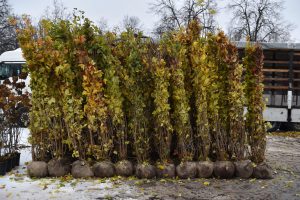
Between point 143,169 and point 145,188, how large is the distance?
0.57 meters

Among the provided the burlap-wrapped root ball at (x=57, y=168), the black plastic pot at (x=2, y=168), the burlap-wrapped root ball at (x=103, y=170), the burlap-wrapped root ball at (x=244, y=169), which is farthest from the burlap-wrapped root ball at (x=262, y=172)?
the black plastic pot at (x=2, y=168)

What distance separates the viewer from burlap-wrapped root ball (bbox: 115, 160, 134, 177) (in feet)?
21.9

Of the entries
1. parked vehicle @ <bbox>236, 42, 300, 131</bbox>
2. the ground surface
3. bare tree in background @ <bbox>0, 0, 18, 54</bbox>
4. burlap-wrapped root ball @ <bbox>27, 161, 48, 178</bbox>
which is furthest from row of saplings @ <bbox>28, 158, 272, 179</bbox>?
bare tree in background @ <bbox>0, 0, 18, 54</bbox>

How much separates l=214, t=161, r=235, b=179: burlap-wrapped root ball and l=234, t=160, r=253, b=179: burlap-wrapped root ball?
4.3 inches

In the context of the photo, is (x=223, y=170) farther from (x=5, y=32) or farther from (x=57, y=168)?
(x=5, y=32)

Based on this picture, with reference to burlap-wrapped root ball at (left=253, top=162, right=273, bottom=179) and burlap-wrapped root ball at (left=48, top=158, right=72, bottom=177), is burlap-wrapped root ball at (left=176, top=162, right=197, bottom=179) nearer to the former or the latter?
burlap-wrapped root ball at (left=253, top=162, right=273, bottom=179)

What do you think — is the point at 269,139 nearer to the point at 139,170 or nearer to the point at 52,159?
the point at 139,170

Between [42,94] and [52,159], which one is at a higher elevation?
[42,94]

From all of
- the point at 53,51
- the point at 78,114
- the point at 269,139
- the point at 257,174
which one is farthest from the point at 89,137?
the point at 269,139

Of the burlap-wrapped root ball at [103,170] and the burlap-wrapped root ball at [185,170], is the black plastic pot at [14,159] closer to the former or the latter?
the burlap-wrapped root ball at [103,170]

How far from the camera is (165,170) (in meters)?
6.68

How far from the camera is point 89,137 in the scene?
675cm

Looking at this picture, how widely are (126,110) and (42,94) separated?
146cm

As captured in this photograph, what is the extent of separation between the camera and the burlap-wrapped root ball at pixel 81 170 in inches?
260
